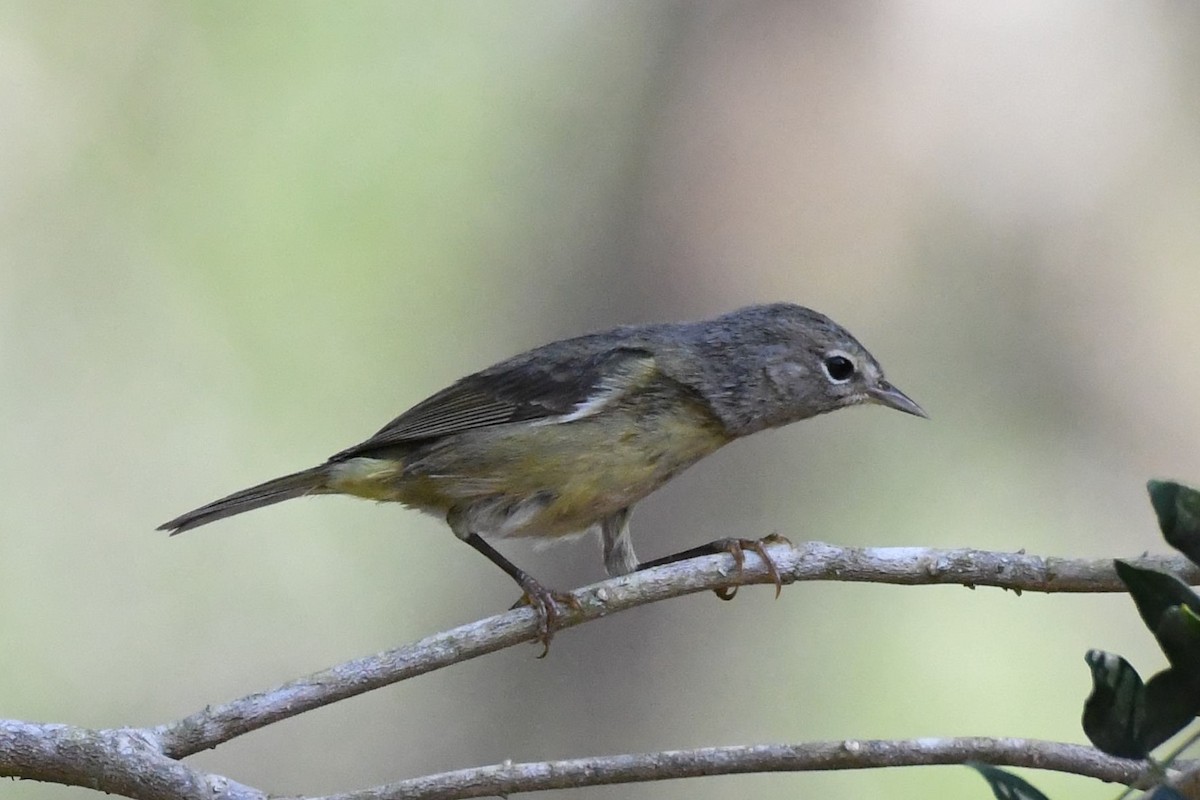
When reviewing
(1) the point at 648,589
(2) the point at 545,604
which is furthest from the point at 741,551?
(2) the point at 545,604

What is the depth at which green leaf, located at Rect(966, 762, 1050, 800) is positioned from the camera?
4.98 ft

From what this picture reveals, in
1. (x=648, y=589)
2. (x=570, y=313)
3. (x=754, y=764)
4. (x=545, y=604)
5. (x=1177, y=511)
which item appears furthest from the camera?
(x=570, y=313)

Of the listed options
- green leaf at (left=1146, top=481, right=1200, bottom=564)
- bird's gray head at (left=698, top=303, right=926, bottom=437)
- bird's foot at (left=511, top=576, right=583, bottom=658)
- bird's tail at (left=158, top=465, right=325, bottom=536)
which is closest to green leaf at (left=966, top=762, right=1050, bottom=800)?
green leaf at (left=1146, top=481, right=1200, bottom=564)

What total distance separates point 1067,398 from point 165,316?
16.3 feet

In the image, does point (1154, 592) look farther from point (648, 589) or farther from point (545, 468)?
point (545, 468)

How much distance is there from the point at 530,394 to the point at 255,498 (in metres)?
0.97

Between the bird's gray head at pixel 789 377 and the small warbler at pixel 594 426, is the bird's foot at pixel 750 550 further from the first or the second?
the bird's gray head at pixel 789 377

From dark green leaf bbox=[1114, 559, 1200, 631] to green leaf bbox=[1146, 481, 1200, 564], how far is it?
0.06 metres

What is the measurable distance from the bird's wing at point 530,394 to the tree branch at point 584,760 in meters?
0.96

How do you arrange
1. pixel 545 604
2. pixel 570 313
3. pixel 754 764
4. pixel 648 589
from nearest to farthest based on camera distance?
pixel 754 764
pixel 648 589
pixel 545 604
pixel 570 313

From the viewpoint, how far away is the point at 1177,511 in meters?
1.62

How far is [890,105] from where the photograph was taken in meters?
6.46

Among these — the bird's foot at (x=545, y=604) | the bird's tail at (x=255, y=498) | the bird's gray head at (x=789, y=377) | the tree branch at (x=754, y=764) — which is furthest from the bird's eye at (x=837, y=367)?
the bird's tail at (x=255, y=498)

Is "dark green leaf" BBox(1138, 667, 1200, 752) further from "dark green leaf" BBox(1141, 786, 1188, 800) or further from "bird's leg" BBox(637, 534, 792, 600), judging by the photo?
"bird's leg" BBox(637, 534, 792, 600)
